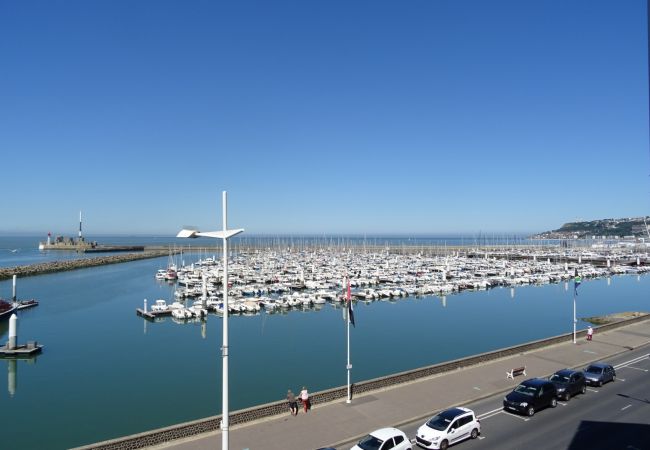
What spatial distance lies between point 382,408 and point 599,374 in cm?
1148

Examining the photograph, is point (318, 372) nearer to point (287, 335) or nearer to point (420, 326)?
point (287, 335)

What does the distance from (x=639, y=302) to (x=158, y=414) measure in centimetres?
7476

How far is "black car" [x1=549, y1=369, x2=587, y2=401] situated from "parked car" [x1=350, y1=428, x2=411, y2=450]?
956 cm

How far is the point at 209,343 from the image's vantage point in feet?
150

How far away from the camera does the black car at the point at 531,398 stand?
706 inches

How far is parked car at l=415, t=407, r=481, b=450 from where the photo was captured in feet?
48.8

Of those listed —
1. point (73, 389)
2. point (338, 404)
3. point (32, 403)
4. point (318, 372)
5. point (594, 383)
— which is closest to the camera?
point (338, 404)

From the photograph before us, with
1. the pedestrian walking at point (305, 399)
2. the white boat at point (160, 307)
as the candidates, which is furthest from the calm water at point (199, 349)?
the pedestrian walking at point (305, 399)

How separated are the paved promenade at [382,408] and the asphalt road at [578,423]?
864mm

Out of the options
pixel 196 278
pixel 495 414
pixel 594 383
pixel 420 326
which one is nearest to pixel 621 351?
pixel 594 383

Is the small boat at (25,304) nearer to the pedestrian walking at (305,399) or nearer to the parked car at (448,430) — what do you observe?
the pedestrian walking at (305,399)

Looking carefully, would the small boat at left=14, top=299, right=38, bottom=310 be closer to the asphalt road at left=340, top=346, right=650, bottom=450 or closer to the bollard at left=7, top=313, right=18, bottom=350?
the bollard at left=7, top=313, right=18, bottom=350

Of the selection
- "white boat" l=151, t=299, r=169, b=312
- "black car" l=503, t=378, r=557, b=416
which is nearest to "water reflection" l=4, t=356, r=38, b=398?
"white boat" l=151, t=299, r=169, b=312

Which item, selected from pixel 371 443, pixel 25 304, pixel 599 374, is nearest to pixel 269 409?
pixel 371 443
